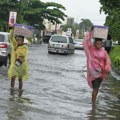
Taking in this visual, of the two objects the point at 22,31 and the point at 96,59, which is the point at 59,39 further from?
the point at 96,59

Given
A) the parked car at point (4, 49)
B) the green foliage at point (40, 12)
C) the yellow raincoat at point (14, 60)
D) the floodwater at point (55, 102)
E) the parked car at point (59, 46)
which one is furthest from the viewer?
the green foliage at point (40, 12)

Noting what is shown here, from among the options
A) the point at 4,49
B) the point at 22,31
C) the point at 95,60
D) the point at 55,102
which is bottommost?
the point at 55,102

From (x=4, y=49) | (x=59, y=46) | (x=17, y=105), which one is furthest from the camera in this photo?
(x=59, y=46)

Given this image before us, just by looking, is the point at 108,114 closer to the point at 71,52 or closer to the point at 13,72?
the point at 13,72

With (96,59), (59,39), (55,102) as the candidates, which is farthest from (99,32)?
(59,39)

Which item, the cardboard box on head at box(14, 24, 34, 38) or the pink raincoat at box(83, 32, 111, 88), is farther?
the cardboard box on head at box(14, 24, 34, 38)

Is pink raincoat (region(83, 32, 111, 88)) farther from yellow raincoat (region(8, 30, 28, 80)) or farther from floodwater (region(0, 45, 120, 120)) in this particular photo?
yellow raincoat (region(8, 30, 28, 80))

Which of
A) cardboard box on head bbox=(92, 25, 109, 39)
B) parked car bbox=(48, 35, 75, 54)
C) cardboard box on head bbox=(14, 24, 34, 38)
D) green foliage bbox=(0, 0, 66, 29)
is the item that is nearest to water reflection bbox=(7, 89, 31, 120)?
cardboard box on head bbox=(14, 24, 34, 38)

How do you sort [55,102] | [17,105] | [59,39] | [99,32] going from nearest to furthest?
[17,105] < [99,32] < [55,102] < [59,39]

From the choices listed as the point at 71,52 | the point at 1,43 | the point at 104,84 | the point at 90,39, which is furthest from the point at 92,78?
the point at 71,52

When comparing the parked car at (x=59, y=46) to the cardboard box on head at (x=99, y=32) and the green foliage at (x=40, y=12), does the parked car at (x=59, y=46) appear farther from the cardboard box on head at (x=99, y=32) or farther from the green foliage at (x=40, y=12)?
the green foliage at (x=40, y=12)

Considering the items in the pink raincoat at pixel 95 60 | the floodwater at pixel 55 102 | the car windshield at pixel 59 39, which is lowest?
the floodwater at pixel 55 102

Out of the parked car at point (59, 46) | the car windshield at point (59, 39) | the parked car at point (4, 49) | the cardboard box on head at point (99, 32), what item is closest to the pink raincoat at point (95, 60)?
the cardboard box on head at point (99, 32)

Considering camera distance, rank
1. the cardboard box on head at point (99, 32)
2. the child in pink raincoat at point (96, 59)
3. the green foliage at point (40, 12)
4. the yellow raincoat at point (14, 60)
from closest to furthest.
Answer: the child in pink raincoat at point (96, 59)
the cardboard box on head at point (99, 32)
the yellow raincoat at point (14, 60)
the green foliage at point (40, 12)
